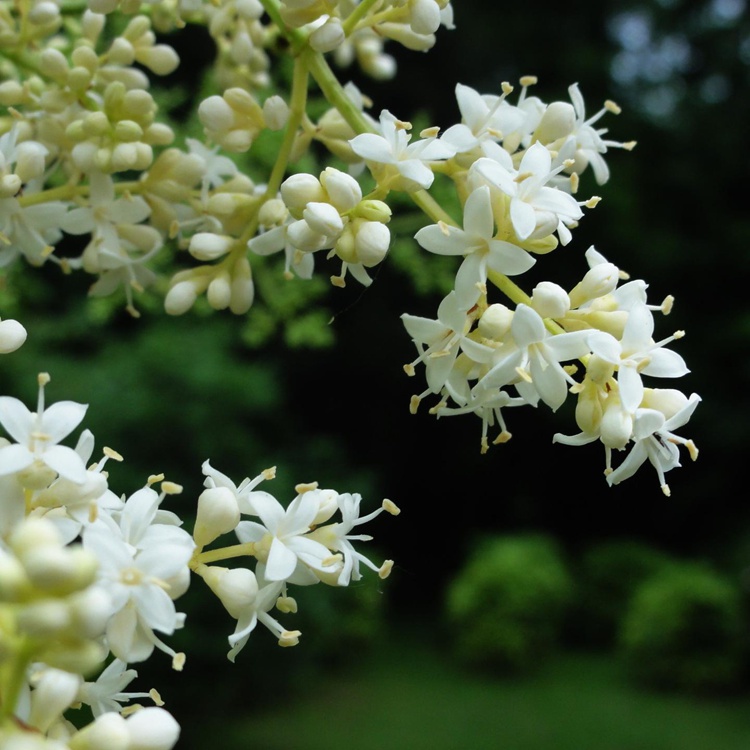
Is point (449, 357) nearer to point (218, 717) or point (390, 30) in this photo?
point (390, 30)

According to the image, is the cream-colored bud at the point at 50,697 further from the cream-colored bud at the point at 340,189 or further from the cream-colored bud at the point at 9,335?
the cream-colored bud at the point at 340,189

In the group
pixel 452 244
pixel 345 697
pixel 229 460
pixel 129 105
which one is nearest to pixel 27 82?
pixel 129 105

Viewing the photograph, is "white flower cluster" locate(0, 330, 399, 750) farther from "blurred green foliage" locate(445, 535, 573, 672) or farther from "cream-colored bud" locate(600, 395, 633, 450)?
"blurred green foliage" locate(445, 535, 573, 672)

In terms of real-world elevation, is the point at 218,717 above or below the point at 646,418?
below

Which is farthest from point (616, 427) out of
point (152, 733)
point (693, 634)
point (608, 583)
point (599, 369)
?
point (608, 583)

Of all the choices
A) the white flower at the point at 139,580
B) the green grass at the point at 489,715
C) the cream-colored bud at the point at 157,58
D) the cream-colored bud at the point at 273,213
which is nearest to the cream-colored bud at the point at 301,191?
the cream-colored bud at the point at 273,213
